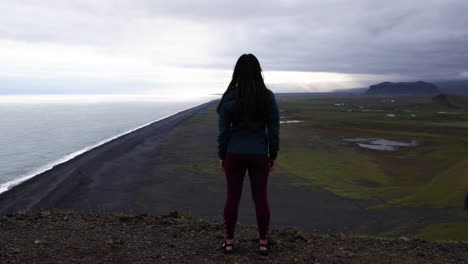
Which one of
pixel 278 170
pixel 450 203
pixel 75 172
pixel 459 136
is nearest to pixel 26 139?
pixel 75 172

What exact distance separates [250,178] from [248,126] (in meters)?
0.74

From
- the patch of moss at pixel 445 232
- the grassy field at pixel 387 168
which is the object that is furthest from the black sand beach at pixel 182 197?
the grassy field at pixel 387 168

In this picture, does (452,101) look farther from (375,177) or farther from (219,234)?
(219,234)

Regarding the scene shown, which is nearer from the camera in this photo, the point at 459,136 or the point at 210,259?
the point at 210,259

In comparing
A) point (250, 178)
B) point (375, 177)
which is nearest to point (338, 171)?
point (375, 177)

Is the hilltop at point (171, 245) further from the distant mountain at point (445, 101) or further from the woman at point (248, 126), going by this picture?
the distant mountain at point (445, 101)

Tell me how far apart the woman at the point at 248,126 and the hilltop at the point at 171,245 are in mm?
1241

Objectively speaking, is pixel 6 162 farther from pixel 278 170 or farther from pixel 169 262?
pixel 169 262

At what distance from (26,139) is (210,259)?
43735 millimetres

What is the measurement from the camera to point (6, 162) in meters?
26.3

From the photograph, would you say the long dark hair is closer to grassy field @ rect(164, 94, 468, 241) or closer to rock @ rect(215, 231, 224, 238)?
rock @ rect(215, 231, 224, 238)

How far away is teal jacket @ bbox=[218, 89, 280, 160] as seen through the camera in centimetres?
Answer: 469

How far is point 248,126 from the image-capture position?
471cm

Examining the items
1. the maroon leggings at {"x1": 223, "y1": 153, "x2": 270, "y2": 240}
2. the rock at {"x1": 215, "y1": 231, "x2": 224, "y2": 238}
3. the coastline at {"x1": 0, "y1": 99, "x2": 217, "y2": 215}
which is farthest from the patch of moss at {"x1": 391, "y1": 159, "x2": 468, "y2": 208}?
the coastline at {"x1": 0, "y1": 99, "x2": 217, "y2": 215}
